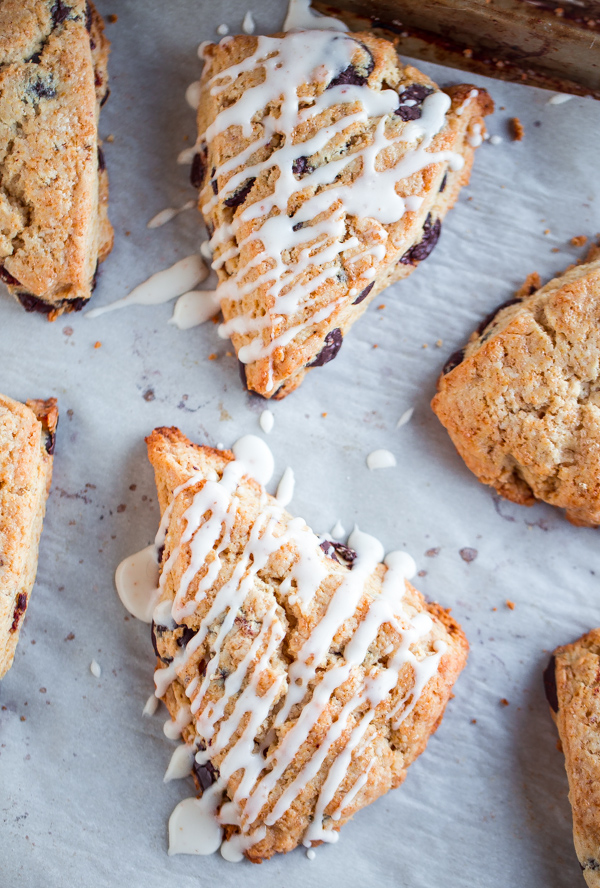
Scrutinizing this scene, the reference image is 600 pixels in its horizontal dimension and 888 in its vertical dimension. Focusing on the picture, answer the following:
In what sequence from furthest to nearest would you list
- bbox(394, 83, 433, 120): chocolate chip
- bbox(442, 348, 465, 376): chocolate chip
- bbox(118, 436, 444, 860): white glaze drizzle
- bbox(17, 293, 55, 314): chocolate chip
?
bbox(442, 348, 465, 376): chocolate chip, bbox(17, 293, 55, 314): chocolate chip, bbox(394, 83, 433, 120): chocolate chip, bbox(118, 436, 444, 860): white glaze drizzle

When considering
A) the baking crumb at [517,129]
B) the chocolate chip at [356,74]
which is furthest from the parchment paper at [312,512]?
the chocolate chip at [356,74]

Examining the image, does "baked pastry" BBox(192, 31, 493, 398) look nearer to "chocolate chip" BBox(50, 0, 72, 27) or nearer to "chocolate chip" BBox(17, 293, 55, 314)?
"chocolate chip" BBox(50, 0, 72, 27)

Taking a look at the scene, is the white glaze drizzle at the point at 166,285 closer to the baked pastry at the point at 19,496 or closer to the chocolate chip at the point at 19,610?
the baked pastry at the point at 19,496

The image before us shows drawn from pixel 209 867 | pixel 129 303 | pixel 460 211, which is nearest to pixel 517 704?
pixel 209 867

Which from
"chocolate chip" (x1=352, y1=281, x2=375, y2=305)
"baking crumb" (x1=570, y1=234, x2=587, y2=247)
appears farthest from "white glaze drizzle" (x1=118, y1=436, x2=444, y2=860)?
"baking crumb" (x1=570, y1=234, x2=587, y2=247)

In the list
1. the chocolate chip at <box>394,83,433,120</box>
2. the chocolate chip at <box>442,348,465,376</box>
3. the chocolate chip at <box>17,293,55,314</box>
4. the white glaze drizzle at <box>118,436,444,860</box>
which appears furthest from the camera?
the chocolate chip at <box>442,348,465,376</box>

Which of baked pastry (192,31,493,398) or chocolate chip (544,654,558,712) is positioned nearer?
baked pastry (192,31,493,398)
